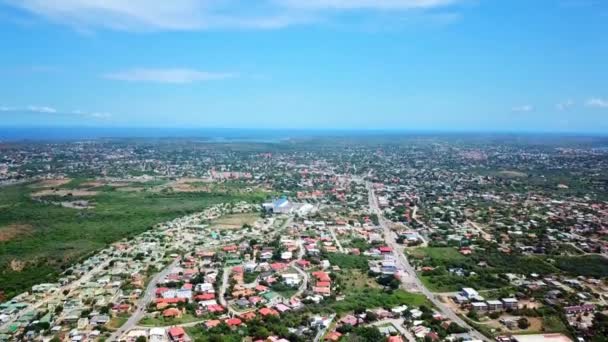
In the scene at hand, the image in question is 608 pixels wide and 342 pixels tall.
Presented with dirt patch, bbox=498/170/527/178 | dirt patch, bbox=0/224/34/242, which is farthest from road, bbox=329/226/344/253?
dirt patch, bbox=498/170/527/178

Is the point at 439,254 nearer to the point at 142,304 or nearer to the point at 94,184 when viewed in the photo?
the point at 142,304

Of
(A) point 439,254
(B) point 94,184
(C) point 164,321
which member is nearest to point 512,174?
(A) point 439,254

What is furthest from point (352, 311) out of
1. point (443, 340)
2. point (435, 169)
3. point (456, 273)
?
point (435, 169)

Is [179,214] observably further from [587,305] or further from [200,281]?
[587,305]

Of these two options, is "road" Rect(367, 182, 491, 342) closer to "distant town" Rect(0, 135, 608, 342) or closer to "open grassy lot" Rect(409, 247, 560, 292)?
"distant town" Rect(0, 135, 608, 342)

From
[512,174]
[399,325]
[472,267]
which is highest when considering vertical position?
[512,174]

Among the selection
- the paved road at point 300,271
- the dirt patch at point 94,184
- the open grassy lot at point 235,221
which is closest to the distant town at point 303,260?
the paved road at point 300,271

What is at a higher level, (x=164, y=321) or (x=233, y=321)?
(x=233, y=321)

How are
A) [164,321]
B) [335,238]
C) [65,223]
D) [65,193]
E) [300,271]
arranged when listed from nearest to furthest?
[164,321] → [300,271] → [335,238] → [65,223] → [65,193]

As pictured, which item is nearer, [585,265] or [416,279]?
[416,279]
